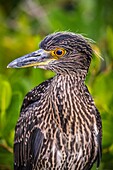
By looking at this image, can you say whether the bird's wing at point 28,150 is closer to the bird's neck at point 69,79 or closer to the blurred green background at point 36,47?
the bird's neck at point 69,79

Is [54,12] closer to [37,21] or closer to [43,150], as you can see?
[37,21]

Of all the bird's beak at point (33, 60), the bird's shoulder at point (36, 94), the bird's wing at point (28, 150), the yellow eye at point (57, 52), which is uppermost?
the yellow eye at point (57, 52)

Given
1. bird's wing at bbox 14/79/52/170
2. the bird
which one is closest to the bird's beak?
the bird

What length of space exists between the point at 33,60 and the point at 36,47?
156 cm

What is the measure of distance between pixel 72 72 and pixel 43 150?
55 cm

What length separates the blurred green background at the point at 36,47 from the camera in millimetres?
6082

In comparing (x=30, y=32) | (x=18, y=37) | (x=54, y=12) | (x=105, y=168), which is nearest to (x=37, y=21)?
(x=30, y=32)

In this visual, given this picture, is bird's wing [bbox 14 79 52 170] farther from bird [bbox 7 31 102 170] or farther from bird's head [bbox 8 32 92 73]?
bird's head [bbox 8 32 92 73]

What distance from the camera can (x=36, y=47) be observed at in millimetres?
6727

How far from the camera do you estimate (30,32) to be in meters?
9.95

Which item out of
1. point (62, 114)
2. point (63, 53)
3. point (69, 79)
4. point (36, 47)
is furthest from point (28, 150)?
point (36, 47)

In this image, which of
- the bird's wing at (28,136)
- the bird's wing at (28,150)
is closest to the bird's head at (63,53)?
the bird's wing at (28,136)

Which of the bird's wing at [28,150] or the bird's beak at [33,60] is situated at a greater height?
the bird's beak at [33,60]

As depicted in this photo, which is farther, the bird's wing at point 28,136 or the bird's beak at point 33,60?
the bird's wing at point 28,136
